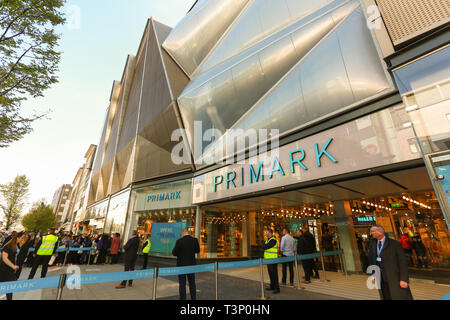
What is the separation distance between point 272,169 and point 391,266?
5.51 meters

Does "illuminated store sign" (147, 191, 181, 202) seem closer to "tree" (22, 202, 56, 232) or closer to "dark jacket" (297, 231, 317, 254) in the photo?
"dark jacket" (297, 231, 317, 254)

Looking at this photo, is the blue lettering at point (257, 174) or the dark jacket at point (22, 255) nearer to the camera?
the dark jacket at point (22, 255)

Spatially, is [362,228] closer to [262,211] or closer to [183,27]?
[262,211]

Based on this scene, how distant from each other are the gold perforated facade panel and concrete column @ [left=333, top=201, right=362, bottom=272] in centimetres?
807

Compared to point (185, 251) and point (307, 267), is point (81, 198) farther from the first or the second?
point (307, 267)

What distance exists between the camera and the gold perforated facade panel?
5.13m

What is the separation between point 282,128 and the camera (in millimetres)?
9156

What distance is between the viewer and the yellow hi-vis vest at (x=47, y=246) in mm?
7715

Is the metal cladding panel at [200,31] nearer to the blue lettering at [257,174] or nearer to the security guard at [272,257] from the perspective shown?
the blue lettering at [257,174]

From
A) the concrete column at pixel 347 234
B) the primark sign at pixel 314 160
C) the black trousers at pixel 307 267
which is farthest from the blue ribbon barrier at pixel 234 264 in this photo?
the concrete column at pixel 347 234

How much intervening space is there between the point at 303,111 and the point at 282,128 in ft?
3.64

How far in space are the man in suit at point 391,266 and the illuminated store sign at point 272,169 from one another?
3.40 meters
